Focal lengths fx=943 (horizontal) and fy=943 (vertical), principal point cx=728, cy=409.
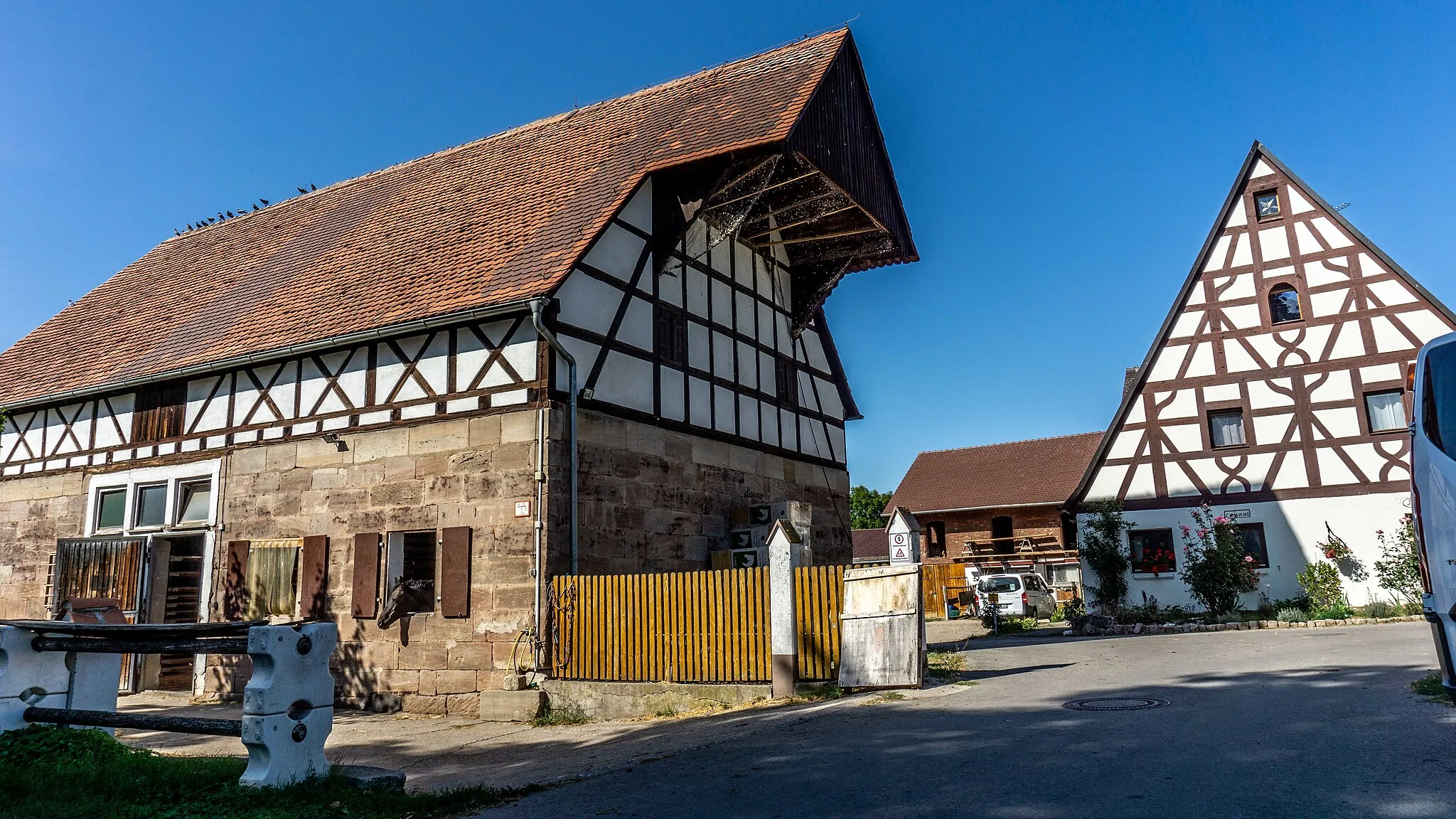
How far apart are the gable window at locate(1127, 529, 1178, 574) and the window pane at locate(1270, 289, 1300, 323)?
5.70 meters

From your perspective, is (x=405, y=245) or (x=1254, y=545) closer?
(x=405, y=245)

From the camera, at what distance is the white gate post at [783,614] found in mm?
10578

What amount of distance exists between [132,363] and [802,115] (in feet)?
41.5

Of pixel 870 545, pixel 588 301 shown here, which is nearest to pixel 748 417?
pixel 588 301

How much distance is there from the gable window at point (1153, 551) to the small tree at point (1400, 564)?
13.0 ft

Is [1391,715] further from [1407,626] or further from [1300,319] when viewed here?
[1300,319]

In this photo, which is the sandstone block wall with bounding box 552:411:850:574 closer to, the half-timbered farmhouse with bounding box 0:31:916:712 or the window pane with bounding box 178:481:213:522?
the half-timbered farmhouse with bounding box 0:31:916:712

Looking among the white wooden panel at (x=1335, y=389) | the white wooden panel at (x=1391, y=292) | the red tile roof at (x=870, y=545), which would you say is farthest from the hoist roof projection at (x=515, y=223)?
the red tile roof at (x=870, y=545)

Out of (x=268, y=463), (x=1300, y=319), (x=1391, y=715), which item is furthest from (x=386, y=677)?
(x=1300, y=319)

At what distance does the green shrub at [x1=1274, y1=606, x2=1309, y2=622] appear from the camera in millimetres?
17922

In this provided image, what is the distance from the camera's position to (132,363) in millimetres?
16953

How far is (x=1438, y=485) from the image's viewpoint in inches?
191

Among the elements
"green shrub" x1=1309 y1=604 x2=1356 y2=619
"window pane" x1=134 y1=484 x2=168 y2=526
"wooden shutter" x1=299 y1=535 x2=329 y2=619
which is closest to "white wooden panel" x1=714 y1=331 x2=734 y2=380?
"wooden shutter" x1=299 y1=535 x2=329 y2=619

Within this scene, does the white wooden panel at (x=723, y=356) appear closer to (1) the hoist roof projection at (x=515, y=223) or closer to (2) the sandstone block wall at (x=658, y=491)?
(2) the sandstone block wall at (x=658, y=491)
